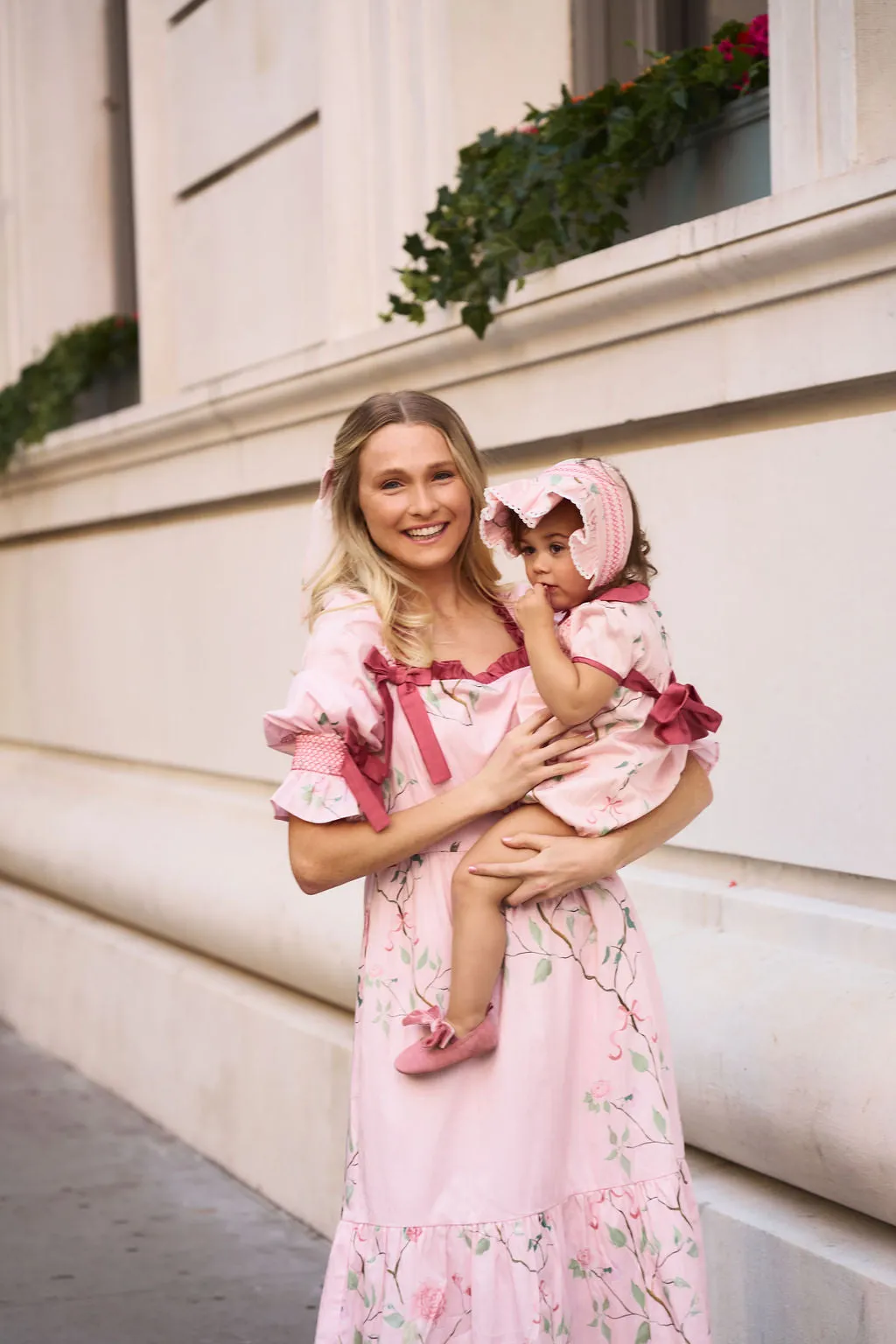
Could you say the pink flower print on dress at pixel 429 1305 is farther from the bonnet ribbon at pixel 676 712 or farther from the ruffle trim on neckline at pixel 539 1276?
the bonnet ribbon at pixel 676 712

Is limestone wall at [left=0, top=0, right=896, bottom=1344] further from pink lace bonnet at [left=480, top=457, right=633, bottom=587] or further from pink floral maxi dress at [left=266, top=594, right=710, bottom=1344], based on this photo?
pink lace bonnet at [left=480, top=457, right=633, bottom=587]

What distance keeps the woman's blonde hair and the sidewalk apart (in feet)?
6.97

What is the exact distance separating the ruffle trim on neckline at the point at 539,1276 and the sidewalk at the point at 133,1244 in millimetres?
1574

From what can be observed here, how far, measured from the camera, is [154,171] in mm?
6867

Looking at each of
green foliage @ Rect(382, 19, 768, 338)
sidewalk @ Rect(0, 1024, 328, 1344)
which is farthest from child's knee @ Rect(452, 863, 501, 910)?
green foliage @ Rect(382, 19, 768, 338)

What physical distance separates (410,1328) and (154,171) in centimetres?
567

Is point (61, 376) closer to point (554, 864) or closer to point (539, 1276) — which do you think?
point (554, 864)

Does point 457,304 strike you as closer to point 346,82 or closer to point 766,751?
point 346,82

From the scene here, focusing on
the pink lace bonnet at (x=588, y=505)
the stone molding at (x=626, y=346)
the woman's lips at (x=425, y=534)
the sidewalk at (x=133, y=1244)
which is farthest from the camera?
the sidewalk at (x=133, y=1244)

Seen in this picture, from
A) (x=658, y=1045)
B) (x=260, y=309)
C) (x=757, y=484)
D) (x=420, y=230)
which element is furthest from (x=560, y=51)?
(x=658, y=1045)

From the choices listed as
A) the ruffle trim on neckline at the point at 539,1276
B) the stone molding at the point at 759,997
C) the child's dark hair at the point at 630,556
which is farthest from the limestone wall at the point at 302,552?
the child's dark hair at the point at 630,556

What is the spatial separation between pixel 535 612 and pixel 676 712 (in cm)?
28

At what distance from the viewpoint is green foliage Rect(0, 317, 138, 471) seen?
7332 mm

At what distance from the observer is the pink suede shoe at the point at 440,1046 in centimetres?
236
